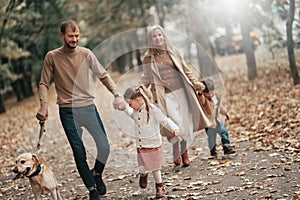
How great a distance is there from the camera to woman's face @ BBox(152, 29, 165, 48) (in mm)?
6613

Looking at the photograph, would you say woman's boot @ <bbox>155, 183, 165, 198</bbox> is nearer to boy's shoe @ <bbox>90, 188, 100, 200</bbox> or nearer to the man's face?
boy's shoe @ <bbox>90, 188, 100, 200</bbox>

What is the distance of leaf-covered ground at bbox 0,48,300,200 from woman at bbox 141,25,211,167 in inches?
31.3

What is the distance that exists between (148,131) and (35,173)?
4.97 ft

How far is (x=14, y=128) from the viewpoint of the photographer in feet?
58.7

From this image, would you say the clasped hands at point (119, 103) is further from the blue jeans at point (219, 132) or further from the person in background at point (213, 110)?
the blue jeans at point (219, 132)

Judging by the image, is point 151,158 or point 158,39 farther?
point 158,39

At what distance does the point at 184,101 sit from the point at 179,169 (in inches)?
44.1

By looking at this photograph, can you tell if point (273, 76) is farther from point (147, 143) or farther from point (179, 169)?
point (147, 143)

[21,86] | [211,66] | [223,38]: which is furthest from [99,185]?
[223,38]

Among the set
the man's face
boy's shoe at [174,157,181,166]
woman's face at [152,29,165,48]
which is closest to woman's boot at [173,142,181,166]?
boy's shoe at [174,157,181,166]

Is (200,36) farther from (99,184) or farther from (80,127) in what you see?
(80,127)

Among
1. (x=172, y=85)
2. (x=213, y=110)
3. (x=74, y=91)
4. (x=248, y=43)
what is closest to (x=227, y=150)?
(x=213, y=110)

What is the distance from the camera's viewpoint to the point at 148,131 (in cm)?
577

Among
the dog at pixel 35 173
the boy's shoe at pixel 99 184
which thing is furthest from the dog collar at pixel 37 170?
the boy's shoe at pixel 99 184
